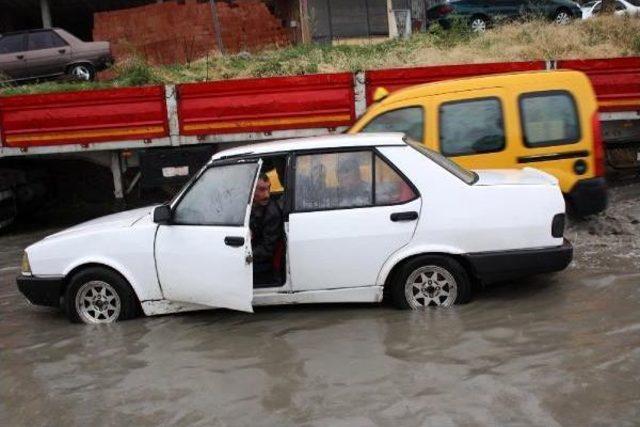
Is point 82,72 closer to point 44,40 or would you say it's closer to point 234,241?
point 44,40

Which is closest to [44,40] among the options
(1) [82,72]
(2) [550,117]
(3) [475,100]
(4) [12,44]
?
(4) [12,44]

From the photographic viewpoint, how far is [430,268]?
5.46 metres

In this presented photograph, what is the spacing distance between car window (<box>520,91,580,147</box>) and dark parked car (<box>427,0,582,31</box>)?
43.4ft

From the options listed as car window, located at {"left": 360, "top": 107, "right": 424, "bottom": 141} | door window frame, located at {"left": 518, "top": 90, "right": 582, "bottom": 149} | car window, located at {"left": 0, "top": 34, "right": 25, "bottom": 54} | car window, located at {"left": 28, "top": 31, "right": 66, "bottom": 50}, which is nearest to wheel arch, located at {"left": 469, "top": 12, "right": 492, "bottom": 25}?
car window, located at {"left": 28, "top": 31, "right": 66, "bottom": 50}

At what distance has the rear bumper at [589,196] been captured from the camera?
22.8ft

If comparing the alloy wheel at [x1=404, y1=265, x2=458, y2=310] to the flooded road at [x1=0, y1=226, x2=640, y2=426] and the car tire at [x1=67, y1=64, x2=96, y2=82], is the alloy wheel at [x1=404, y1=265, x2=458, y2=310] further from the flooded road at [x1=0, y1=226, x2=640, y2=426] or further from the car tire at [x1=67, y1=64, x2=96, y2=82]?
the car tire at [x1=67, y1=64, x2=96, y2=82]

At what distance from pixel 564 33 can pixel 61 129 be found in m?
11.3

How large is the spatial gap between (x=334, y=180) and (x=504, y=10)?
645 inches

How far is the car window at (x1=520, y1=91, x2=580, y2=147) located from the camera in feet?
22.8

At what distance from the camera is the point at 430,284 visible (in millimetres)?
5516

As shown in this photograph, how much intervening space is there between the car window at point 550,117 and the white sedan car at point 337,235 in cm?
151

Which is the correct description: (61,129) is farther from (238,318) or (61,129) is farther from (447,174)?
(447,174)

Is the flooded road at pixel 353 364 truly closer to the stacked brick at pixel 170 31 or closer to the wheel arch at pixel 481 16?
the stacked brick at pixel 170 31

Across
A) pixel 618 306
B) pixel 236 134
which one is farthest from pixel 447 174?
Answer: pixel 236 134
